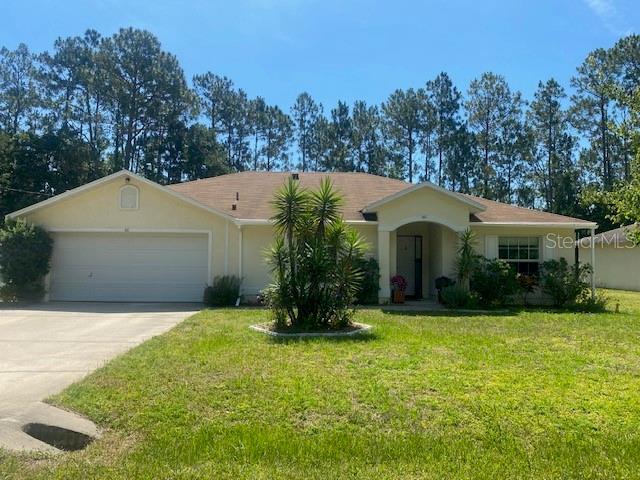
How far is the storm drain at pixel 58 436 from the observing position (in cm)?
480

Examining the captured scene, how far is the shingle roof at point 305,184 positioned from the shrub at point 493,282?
1658 millimetres

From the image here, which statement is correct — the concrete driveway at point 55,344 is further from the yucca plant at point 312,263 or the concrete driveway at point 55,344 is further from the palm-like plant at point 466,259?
the palm-like plant at point 466,259

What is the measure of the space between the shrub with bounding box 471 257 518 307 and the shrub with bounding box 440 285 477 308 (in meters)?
0.53

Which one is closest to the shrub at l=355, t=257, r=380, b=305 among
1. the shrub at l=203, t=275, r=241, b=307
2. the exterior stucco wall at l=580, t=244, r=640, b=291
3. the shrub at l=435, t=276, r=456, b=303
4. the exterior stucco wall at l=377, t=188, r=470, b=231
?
the exterior stucco wall at l=377, t=188, r=470, b=231

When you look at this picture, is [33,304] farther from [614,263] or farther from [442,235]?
[614,263]

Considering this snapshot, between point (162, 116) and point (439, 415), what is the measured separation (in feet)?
135

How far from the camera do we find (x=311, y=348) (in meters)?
8.60

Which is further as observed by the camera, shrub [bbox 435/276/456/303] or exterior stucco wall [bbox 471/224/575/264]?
exterior stucco wall [bbox 471/224/575/264]

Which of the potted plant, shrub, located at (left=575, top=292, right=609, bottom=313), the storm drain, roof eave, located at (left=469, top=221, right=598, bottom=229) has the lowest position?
the storm drain

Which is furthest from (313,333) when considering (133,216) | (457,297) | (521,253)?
(521,253)

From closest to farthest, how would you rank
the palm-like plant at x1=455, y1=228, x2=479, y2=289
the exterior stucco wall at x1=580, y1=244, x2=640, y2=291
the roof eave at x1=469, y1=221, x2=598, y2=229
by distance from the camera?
the palm-like plant at x1=455, y1=228, x2=479, y2=289
the roof eave at x1=469, y1=221, x2=598, y2=229
the exterior stucco wall at x1=580, y1=244, x2=640, y2=291

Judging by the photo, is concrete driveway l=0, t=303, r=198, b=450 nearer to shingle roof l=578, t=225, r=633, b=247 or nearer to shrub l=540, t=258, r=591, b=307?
shrub l=540, t=258, r=591, b=307

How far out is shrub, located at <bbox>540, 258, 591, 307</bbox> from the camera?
15.6 meters

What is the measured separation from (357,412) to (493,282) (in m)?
10.8
